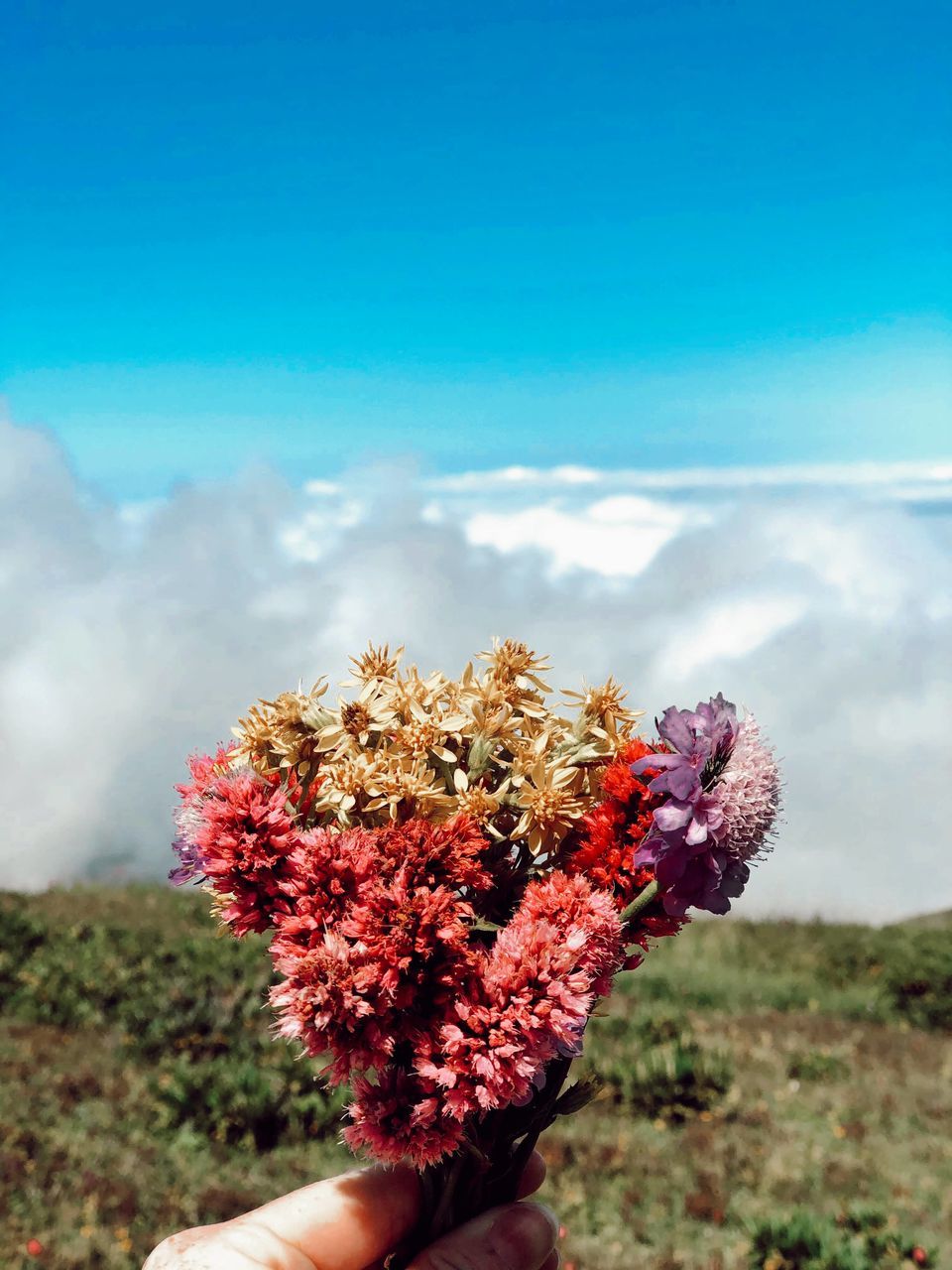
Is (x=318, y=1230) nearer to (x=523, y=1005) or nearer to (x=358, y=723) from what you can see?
(x=523, y=1005)

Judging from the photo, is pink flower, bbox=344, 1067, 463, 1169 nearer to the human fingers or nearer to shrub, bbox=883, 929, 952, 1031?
the human fingers

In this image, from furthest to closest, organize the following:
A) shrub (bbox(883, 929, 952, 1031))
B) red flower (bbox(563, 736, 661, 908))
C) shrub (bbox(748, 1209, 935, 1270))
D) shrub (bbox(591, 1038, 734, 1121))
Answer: shrub (bbox(883, 929, 952, 1031))
shrub (bbox(591, 1038, 734, 1121))
shrub (bbox(748, 1209, 935, 1270))
red flower (bbox(563, 736, 661, 908))

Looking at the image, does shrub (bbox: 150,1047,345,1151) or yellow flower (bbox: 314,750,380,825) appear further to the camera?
shrub (bbox: 150,1047,345,1151)

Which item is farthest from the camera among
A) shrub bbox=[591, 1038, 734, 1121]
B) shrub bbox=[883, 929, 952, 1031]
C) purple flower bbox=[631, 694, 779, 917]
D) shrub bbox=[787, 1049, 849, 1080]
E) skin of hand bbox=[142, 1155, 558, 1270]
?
shrub bbox=[883, 929, 952, 1031]

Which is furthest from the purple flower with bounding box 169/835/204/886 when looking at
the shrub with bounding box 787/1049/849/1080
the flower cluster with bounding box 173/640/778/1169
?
the shrub with bounding box 787/1049/849/1080

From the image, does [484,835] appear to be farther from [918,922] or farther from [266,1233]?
[918,922]

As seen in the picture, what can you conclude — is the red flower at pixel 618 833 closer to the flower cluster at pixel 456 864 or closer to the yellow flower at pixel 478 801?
the flower cluster at pixel 456 864

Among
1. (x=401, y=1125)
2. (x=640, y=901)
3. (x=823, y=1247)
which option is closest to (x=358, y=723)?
(x=640, y=901)

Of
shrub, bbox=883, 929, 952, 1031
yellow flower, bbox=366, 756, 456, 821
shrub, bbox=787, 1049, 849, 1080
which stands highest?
yellow flower, bbox=366, 756, 456, 821
